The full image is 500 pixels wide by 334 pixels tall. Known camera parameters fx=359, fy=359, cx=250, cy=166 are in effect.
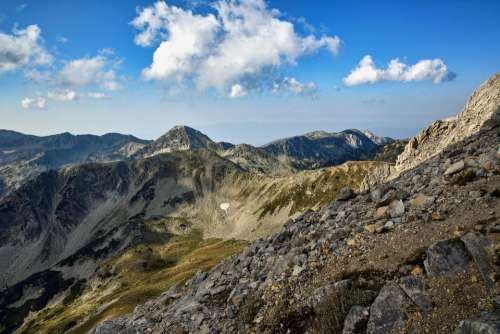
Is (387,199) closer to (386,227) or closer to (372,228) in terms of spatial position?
(372,228)

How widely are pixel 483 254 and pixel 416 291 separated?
3.17m

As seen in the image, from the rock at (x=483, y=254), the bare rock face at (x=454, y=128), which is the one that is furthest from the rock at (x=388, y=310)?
the bare rock face at (x=454, y=128)

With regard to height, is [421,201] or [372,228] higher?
[421,201]

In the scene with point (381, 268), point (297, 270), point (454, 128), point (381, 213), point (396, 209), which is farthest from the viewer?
point (454, 128)

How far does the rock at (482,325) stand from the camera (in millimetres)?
10859

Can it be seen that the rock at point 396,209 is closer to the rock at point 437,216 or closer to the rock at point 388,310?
the rock at point 437,216

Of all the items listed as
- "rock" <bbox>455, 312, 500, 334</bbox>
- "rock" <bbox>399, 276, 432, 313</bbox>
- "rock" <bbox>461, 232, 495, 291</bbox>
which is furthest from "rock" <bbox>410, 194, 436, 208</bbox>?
"rock" <bbox>455, 312, 500, 334</bbox>

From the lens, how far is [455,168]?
82.1ft

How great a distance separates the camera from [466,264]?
15383mm

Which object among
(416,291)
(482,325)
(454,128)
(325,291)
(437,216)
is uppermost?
(454,128)

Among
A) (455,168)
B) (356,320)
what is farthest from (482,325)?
(455,168)

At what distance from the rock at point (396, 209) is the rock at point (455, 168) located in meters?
4.31

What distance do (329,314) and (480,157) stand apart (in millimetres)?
16190

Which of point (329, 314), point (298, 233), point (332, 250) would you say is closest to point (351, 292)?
point (329, 314)
